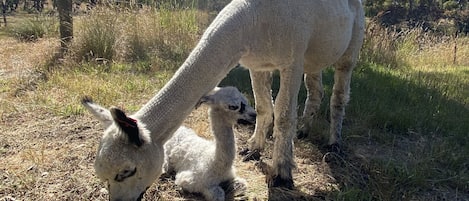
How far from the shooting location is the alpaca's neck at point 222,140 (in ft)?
11.1

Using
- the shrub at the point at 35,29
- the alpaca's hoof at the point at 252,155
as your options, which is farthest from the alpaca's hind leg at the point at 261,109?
the shrub at the point at 35,29

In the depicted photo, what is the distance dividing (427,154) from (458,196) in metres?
0.69

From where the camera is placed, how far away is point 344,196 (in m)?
3.55

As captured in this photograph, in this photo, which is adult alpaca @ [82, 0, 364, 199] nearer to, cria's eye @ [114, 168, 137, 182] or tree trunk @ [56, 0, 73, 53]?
cria's eye @ [114, 168, 137, 182]

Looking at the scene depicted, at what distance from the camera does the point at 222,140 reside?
341 centimetres

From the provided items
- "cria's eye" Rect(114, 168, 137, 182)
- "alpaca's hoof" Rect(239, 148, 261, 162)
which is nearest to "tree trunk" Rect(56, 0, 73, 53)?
"alpaca's hoof" Rect(239, 148, 261, 162)

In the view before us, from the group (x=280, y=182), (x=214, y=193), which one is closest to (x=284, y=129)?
(x=280, y=182)

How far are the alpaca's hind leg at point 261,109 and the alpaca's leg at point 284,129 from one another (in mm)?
526

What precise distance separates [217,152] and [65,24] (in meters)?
5.38

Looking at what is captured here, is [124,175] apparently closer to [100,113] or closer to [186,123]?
[100,113]

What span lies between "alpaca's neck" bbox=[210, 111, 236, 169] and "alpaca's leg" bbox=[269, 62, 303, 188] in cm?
47

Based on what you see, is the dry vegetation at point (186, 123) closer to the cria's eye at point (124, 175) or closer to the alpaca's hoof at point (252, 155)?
the alpaca's hoof at point (252, 155)

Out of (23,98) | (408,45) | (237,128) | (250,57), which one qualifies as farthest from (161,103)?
(408,45)

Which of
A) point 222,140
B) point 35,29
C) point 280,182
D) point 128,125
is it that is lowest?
point 280,182
